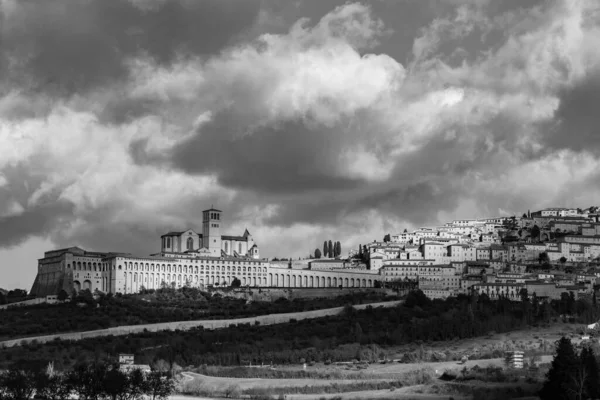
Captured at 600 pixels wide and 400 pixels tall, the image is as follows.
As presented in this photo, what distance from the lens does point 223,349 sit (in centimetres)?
6906

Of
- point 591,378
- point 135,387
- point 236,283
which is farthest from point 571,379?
point 236,283

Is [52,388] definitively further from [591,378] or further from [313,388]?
[591,378]

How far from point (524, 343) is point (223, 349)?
64.8ft

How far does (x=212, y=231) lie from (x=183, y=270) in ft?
36.9

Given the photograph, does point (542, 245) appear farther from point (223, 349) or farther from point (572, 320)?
point (223, 349)

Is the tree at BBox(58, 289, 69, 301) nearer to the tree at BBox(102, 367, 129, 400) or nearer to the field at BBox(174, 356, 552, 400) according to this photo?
the field at BBox(174, 356, 552, 400)

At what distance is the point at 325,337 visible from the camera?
246ft

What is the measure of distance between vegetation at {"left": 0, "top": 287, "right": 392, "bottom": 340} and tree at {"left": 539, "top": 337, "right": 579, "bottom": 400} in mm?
44990

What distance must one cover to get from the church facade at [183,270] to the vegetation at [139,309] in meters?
3.11

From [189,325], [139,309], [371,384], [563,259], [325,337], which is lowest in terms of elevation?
[371,384]

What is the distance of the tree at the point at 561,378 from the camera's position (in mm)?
41719

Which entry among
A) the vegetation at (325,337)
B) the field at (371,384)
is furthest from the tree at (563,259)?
the field at (371,384)

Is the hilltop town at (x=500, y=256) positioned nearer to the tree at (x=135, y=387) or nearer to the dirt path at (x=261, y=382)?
the dirt path at (x=261, y=382)

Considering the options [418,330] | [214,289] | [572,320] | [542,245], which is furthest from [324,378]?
[542,245]
